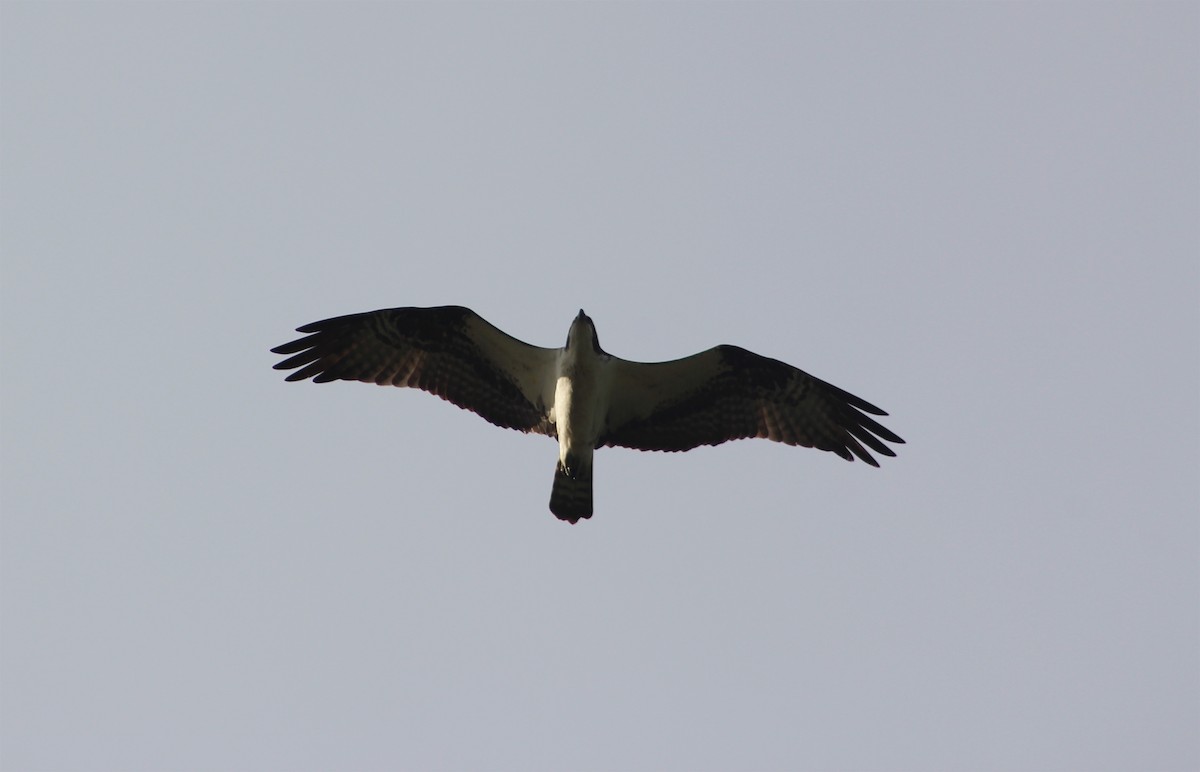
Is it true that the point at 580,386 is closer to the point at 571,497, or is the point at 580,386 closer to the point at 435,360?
the point at 571,497

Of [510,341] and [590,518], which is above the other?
[510,341]

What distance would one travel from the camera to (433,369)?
1249 cm

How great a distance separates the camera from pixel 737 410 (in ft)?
42.0

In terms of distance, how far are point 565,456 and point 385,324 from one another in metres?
2.12

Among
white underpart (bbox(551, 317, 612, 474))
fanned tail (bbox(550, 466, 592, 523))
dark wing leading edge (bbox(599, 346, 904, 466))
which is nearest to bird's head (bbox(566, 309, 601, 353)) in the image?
white underpart (bbox(551, 317, 612, 474))

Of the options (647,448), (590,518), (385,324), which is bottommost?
(590,518)

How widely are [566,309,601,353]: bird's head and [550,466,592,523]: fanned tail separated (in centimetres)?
123

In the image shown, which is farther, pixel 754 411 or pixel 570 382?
pixel 754 411

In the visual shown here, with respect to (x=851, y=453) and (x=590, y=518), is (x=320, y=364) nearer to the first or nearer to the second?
(x=590, y=518)

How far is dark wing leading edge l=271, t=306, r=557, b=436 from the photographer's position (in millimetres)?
12273

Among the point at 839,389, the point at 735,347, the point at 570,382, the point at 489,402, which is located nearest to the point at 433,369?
the point at 489,402

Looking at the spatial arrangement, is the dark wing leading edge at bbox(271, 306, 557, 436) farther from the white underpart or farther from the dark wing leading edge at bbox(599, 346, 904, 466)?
the dark wing leading edge at bbox(599, 346, 904, 466)

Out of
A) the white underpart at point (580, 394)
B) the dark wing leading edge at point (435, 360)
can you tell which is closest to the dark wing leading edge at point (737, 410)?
the white underpart at point (580, 394)

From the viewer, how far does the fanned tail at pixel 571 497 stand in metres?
12.1
